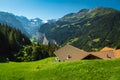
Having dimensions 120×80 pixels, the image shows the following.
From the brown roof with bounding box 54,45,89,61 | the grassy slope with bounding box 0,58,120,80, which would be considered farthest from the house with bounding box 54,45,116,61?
the grassy slope with bounding box 0,58,120,80

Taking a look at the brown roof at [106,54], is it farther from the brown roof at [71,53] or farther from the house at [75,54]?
the brown roof at [71,53]

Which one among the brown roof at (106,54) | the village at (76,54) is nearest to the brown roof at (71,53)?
the village at (76,54)

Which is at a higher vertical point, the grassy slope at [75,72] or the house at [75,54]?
the house at [75,54]

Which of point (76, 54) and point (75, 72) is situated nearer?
point (75, 72)

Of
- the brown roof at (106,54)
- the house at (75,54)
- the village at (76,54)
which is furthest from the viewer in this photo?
the brown roof at (106,54)

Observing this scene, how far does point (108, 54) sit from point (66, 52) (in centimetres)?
1805

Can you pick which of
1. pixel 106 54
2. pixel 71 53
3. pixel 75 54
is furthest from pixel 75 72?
pixel 106 54

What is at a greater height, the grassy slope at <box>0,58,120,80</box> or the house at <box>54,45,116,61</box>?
the house at <box>54,45,116,61</box>

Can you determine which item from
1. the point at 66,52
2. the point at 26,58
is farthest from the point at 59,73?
the point at 26,58

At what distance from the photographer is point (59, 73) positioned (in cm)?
3481

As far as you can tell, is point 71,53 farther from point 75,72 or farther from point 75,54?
point 75,72

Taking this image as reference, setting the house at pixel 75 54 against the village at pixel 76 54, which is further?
the village at pixel 76 54

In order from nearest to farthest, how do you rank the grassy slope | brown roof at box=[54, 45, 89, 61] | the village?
the grassy slope < the village < brown roof at box=[54, 45, 89, 61]

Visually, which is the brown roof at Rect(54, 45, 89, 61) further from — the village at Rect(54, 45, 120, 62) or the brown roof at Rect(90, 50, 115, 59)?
the brown roof at Rect(90, 50, 115, 59)
